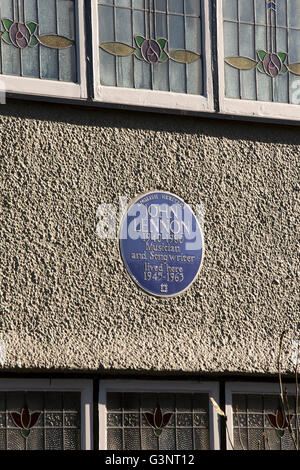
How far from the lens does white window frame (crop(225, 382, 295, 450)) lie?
7812 mm

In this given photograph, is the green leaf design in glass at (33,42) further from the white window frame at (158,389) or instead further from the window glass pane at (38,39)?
the white window frame at (158,389)

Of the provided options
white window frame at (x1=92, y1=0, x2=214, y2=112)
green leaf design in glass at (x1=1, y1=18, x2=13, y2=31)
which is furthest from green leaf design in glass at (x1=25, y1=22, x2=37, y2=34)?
white window frame at (x1=92, y1=0, x2=214, y2=112)

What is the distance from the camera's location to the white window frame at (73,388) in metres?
7.41

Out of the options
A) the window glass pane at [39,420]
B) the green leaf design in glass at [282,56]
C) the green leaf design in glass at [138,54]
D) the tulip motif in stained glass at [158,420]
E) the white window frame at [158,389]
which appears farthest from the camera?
the green leaf design in glass at [282,56]

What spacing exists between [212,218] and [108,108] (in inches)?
37.8

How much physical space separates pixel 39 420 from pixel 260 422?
145cm

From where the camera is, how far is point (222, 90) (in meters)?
8.09

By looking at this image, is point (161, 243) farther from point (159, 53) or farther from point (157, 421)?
point (159, 53)

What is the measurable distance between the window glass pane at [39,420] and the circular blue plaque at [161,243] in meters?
0.86

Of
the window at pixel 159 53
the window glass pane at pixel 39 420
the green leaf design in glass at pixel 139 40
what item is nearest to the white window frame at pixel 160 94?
the window at pixel 159 53

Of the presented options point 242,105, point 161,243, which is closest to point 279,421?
point 161,243

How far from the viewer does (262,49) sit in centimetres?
827

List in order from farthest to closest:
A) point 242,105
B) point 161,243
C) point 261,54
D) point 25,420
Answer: point 261,54
point 242,105
point 161,243
point 25,420

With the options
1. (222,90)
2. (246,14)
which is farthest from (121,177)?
(246,14)
